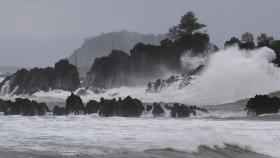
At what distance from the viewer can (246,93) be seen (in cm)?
4431

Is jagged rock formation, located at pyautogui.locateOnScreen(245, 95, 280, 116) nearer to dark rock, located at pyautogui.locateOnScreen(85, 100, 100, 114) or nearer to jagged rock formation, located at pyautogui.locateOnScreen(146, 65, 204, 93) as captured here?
dark rock, located at pyautogui.locateOnScreen(85, 100, 100, 114)

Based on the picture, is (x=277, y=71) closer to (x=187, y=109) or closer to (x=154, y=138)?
(x=187, y=109)

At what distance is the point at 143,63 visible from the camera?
59.3 metres

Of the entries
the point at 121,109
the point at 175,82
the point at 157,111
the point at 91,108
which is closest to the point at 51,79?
the point at 175,82

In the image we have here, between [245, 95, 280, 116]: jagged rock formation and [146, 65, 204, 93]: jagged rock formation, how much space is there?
19.7m

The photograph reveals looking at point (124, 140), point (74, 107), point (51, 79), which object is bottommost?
point (124, 140)

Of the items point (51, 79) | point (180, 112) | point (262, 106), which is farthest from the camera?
point (51, 79)

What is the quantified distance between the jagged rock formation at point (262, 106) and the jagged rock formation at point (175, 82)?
1972 cm

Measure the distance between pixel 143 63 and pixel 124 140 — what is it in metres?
44.4

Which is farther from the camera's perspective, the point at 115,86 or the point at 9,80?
the point at 9,80

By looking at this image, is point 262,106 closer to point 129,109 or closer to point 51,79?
point 129,109

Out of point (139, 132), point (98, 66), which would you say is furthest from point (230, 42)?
point (139, 132)

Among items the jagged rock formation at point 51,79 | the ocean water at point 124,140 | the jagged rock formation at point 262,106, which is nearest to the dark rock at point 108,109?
the jagged rock formation at point 262,106

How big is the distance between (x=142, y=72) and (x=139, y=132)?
41.4 metres
